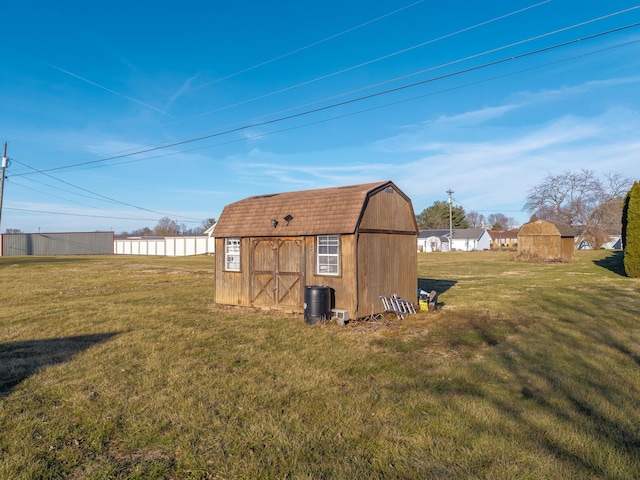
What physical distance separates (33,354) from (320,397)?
615 cm

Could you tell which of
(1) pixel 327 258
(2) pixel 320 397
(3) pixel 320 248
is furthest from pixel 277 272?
(2) pixel 320 397

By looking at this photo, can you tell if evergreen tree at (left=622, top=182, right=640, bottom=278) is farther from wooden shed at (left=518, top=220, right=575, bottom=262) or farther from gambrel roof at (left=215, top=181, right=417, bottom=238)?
gambrel roof at (left=215, top=181, right=417, bottom=238)

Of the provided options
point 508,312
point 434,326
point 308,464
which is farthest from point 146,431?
point 508,312

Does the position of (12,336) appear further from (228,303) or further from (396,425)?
(396,425)

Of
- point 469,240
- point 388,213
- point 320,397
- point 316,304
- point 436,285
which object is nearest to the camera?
point 320,397

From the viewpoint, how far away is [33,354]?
26.7 ft

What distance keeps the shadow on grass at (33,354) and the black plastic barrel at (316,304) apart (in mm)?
4862

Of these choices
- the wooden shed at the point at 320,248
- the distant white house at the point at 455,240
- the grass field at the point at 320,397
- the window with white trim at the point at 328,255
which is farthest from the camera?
the distant white house at the point at 455,240

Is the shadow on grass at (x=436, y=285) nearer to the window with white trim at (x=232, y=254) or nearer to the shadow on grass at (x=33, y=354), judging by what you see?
the window with white trim at (x=232, y=254)

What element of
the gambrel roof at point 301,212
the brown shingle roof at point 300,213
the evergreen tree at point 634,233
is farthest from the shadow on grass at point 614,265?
the brown shingle roof at point 300,213

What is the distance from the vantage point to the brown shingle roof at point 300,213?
11.8 meters

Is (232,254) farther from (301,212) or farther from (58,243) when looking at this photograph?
(58,243)

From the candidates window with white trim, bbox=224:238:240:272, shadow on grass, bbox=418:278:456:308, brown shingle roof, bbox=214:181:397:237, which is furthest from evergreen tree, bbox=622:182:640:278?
window with white trim, bbox=224:238:240:272

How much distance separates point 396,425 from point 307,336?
493 centimetres
